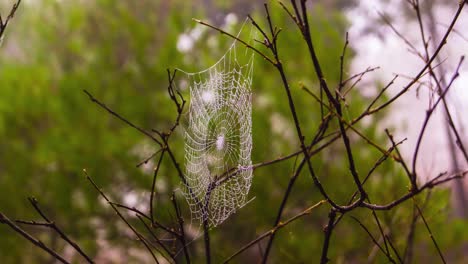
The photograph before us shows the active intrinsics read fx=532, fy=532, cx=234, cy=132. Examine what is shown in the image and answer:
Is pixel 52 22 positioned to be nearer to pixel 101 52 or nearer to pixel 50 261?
pixel 101 52

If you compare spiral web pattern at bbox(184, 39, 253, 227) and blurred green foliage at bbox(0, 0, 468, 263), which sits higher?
blurred green foliage at bbox(0, 0, 468, 263)

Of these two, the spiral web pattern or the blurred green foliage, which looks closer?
the spiral web pattern

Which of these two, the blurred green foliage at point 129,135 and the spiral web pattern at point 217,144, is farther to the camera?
the blurred green foliage at point 129,135

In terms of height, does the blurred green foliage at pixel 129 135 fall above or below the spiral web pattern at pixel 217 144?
above

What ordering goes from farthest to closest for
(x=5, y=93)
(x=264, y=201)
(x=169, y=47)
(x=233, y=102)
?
(x=5, y=93)
(x=169, y=47)
(x=264, y=201)
(x=233, y=102)

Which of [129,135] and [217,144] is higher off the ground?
[129,135]

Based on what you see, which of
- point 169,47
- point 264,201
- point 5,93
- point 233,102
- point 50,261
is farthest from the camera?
point 50,261

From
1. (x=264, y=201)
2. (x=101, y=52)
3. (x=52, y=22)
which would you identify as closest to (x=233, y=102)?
(x=264, y=201)

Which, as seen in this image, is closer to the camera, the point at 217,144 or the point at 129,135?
the point at 217,144
